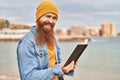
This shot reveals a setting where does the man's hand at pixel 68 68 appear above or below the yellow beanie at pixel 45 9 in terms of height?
below

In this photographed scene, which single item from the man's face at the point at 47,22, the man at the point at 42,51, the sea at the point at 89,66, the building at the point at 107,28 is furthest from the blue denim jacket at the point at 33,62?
the building at the point at 107,28

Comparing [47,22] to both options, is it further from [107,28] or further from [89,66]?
[107,28]

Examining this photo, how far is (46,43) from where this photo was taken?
9.71ft

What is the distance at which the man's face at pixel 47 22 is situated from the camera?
2.94 metres

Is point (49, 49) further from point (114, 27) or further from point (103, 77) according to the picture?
point (114, 27)

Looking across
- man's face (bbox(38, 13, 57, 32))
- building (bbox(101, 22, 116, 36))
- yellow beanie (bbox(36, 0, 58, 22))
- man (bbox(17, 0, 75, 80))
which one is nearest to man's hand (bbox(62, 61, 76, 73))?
man (bbox(17, 0, 75, 80))

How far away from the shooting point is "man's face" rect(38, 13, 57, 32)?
2.94m

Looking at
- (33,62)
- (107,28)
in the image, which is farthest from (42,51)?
(107,28)

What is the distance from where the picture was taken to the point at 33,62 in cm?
279

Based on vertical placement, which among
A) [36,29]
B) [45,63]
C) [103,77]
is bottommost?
[103,77]

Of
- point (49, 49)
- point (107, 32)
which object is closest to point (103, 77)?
point (49, 49)

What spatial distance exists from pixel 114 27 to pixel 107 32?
4701 mm

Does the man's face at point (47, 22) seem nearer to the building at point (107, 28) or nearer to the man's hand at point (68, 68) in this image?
the man's hand at point (68, 68)

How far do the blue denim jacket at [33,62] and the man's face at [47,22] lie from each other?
106 millimetres
